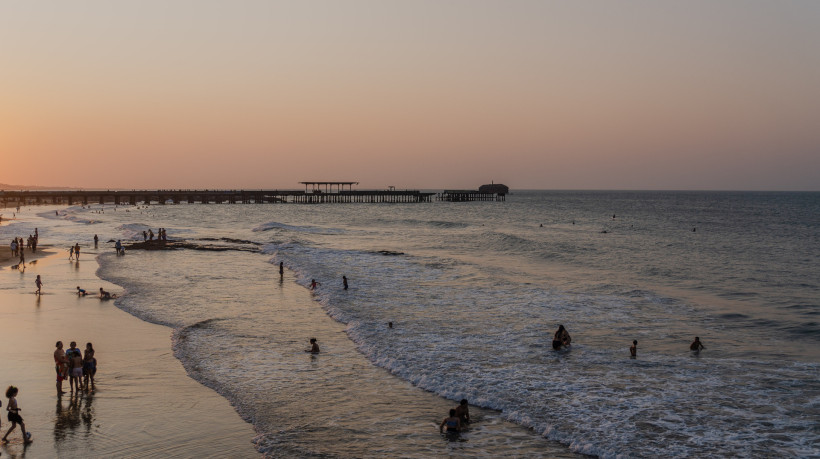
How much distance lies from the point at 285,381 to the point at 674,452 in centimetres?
988

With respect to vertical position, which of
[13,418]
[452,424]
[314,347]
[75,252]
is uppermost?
[75,252]

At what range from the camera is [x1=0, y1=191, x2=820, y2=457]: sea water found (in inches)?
509

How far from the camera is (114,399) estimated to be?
46.4ft

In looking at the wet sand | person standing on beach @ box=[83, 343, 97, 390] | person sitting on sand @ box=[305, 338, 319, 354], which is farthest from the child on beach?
person sitting on sand @ box=[305, 338, 319, 354]

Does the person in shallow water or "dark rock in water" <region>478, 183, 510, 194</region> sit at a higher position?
"dark rock in water" <region>478, 183, 510, 194</region>

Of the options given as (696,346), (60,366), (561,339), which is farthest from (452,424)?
(696,346)

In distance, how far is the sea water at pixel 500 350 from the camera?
12938 millimetres

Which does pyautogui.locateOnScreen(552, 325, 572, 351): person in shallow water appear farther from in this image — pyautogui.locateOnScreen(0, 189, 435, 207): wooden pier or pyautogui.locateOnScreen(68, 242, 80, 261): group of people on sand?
pyautogui.locateOnScreen(0, 189, 435, 207): wooden pier

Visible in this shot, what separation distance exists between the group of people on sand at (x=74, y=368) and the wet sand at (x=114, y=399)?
269 mm

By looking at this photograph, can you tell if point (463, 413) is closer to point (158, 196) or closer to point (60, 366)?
point (60, 366)

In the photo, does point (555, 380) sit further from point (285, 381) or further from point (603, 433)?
point (285, 381)

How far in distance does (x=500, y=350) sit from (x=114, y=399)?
1154 cm

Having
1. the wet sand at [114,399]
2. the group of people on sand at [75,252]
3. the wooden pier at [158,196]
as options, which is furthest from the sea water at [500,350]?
the wooden pier at [158,196]

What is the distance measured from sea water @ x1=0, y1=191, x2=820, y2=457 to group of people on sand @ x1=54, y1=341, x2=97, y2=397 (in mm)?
2779
